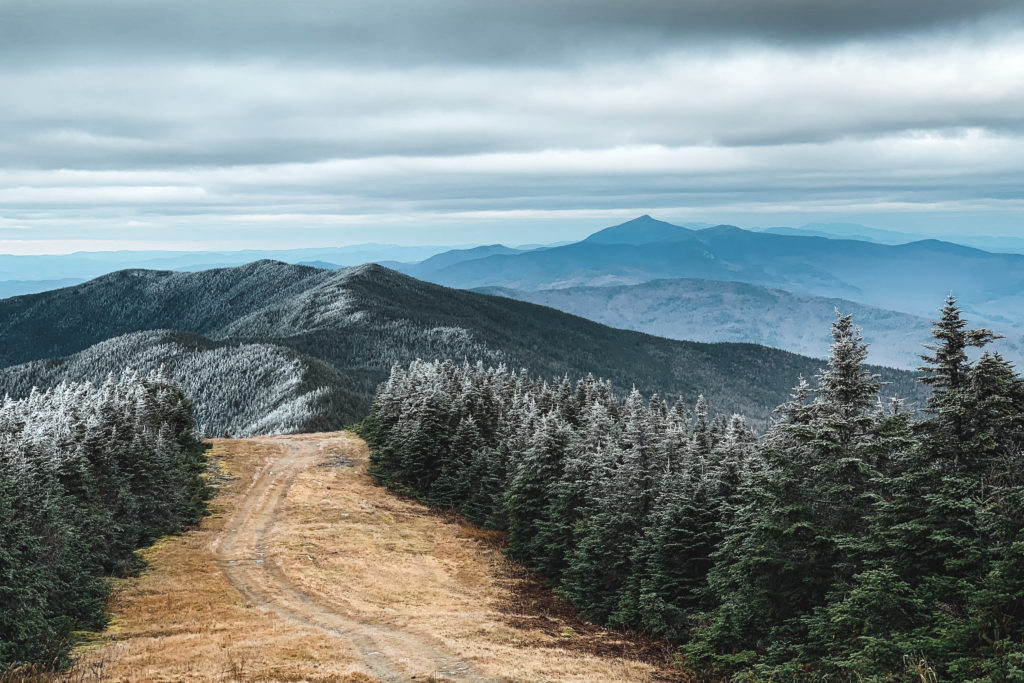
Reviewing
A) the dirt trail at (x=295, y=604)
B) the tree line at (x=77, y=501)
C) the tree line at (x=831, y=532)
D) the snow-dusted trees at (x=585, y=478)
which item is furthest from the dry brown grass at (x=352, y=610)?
the tree line at (x=831, y=532)

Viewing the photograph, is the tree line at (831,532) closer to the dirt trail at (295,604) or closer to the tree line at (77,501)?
the dirt trail at (295,604)

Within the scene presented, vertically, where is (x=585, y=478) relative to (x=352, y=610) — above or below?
above

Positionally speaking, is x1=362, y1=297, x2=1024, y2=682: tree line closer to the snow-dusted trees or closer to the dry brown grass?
the snow-dusted trees

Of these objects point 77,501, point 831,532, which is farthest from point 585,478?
point 77,501

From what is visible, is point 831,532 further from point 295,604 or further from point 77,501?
point 77,501

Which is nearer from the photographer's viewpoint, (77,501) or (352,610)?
(352,610)

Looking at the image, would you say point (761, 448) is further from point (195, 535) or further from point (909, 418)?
point (195, 535)
